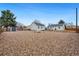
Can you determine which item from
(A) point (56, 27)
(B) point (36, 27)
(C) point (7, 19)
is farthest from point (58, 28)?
(C) point (7, 19)

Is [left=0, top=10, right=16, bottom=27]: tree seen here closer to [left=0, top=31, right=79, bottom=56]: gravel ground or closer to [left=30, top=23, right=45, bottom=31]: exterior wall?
[left=0, top=31, right=79, bottom=56]: gravel ground

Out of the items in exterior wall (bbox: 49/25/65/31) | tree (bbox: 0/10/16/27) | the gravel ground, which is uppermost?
tree (bbox: 0/10/16/27)

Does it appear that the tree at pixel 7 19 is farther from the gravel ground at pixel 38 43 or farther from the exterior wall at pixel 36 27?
the exterior wall at pixel 36 27

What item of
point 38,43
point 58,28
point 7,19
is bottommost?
point 38,43

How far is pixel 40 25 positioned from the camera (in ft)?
40.0

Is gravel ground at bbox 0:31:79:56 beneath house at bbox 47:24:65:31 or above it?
beneath

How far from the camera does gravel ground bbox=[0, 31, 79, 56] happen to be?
40.0ft

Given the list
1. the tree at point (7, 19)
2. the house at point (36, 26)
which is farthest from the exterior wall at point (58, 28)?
the tree at point (7, 19)

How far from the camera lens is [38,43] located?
12.2 m

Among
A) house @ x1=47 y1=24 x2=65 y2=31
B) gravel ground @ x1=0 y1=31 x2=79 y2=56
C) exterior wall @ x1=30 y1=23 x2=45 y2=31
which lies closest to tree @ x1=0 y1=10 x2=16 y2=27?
gravel ground @ x1=0 y1=31 x2=79 y2=56

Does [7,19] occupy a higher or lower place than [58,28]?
higher

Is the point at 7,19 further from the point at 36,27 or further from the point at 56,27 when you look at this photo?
the point at 56,27

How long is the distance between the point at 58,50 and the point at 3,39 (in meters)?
0.63

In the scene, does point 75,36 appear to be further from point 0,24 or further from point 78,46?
point 0,24
